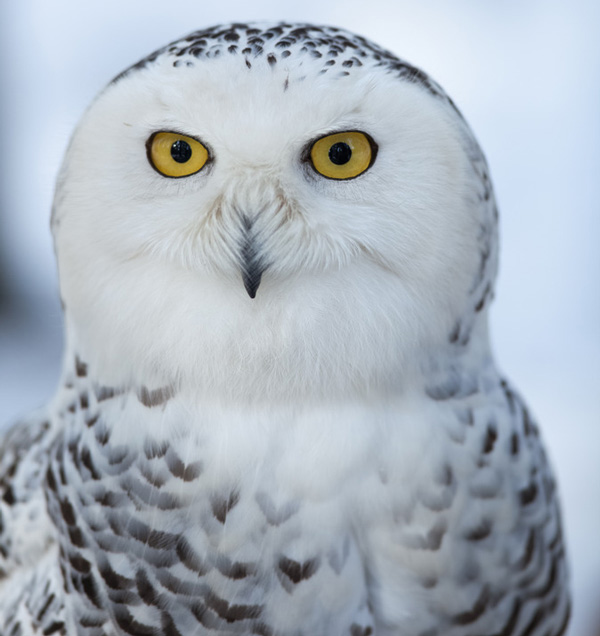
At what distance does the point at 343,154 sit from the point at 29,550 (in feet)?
2.23

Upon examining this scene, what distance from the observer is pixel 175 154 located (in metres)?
0.83

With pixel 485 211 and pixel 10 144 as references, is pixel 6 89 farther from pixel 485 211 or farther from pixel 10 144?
pixel 485 211

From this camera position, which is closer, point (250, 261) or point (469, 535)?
point (250, 261)

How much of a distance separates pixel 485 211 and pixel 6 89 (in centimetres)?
210

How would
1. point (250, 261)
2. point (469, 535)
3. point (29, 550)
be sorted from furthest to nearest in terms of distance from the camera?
1. point (29, 550)
2. point (469, 535)
3. point (250, 261)

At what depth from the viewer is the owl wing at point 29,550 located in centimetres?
101

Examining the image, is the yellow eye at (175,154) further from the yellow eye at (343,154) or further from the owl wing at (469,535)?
the owl wing at (469,535)

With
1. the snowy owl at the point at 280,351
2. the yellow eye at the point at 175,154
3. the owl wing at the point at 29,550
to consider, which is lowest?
the owl wing at the point at 29,550

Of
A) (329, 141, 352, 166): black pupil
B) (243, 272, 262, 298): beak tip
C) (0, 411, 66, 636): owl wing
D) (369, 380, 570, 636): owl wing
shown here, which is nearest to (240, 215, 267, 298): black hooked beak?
(243, 272, 262, 298): beak tip

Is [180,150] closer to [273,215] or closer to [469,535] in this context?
[273,215]

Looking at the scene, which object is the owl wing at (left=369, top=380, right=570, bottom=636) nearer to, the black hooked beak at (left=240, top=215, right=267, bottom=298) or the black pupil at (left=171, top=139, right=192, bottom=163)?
the black hooked beak at (left=240, top=215, right=267, bottom=298)

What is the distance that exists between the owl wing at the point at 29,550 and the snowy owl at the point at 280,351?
0.06 m

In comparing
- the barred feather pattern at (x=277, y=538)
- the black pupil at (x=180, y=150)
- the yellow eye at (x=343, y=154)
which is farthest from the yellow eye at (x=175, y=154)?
the barred feather pattern at (x=277, y=538)

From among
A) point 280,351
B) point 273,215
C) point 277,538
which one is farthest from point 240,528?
point 273,215
